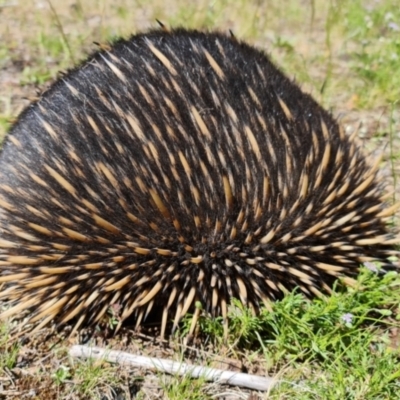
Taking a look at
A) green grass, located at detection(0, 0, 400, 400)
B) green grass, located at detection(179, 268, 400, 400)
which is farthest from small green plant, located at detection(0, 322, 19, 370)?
green grass, located at detection(179, 268, 400, 400)

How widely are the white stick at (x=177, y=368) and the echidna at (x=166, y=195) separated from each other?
0.14 metres

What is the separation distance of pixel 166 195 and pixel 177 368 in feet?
2.39

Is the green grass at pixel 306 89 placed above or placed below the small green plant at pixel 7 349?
above

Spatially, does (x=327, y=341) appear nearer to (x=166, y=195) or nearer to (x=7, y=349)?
(x=166, y=195)

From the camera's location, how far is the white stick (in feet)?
7.92

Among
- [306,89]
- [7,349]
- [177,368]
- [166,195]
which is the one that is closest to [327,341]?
[177,368]

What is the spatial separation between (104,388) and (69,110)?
1.19 meters

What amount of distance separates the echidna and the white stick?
139 millimetres

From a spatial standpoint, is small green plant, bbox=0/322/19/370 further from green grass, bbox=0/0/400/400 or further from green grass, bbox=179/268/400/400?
green grass, bbox=179/268/400/400

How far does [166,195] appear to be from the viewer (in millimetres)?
2445

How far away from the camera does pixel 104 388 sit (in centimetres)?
246

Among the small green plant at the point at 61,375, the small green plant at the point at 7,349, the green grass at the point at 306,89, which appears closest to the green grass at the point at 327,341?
the green grass at the point at 306,89

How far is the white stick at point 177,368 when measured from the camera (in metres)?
2.41

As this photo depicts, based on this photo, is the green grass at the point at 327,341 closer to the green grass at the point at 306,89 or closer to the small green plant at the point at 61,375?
the green grass at the point at 306,89
